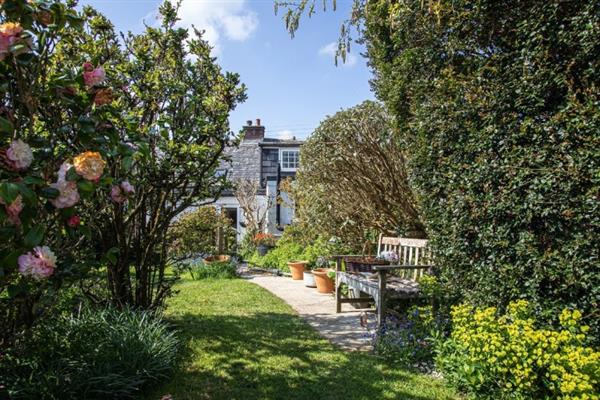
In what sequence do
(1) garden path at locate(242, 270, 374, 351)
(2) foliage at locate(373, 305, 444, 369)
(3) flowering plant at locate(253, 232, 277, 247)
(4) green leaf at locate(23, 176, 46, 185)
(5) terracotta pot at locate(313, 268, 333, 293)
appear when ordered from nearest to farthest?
(4) green leaf at locate(23, 176, 46, 185) < (2) foliage at locate(373, 305, 444, 369) < (1) garden path at locate(242, 270, 374, 351) < (5) terracotta pot at locate(313, 268, 333, 293) < (3) flowering plant at locate(253, 232, 277, 247)

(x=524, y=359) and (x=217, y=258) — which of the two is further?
(x=217, y=258)

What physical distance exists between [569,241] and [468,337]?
1.16m

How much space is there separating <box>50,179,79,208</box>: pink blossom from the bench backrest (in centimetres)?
463

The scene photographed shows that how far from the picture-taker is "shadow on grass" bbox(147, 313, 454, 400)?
3.42 meters

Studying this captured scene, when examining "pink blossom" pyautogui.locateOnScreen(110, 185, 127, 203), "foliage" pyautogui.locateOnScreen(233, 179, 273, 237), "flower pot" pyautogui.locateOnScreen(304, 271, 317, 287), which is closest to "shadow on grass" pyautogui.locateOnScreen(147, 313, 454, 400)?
"pink blossom" pyautogui.locateOnScreen(110, 185, 127, 203)

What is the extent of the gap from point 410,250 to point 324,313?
1.84 m

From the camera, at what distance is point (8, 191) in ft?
5.13

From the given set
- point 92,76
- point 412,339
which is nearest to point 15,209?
point 92,76

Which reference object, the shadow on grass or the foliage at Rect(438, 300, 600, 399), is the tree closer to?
the shadow on grass

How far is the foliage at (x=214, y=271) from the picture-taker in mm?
10148

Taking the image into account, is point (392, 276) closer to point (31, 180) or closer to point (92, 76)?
point (92, 76)

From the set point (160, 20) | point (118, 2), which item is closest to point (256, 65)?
point (160, 20)

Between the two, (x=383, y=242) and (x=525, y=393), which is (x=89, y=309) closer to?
(x=525, y=393)

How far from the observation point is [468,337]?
128 inches
